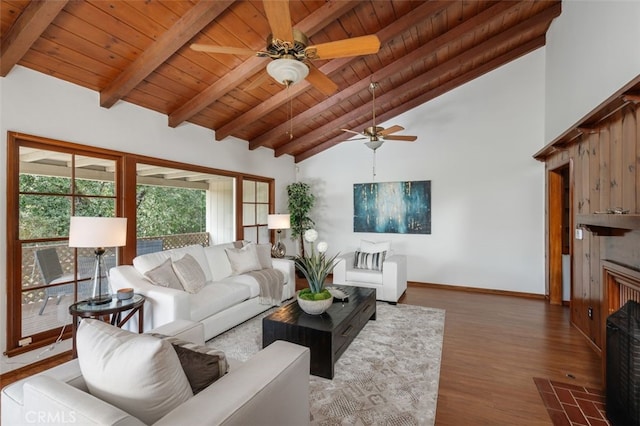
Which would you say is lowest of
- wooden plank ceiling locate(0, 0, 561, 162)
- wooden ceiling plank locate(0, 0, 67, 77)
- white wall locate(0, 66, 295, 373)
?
white wall locate(0, 66, 295, 373)

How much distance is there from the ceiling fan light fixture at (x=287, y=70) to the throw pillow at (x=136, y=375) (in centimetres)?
183

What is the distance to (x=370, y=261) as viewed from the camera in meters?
4.65

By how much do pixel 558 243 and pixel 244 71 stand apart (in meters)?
4.98

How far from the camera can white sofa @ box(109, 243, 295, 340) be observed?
2.70 m

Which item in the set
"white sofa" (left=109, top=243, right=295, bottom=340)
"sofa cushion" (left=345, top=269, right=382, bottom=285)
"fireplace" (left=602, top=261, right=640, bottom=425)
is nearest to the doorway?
"fireplace" (left=602, top=261, right=640, bottom=425)

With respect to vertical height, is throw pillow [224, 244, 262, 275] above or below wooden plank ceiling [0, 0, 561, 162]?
below

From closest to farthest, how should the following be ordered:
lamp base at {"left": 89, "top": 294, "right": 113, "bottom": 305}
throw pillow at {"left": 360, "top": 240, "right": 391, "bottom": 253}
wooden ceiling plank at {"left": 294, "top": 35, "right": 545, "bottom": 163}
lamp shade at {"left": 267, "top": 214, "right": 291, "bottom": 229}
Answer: lamp base at {"left": 89, "top": 294, "right": 113, "bottom": 305}
wooden ceiling plank at {"left": 294, "top": 35, "right": 545, "bottom": 163}
throw pillow at {"left": 360, "top": 240, "right": 391, "bottom": 253}
lamp shade at {"left": 267, "top": 214, "right": 291, "bottom": 229}

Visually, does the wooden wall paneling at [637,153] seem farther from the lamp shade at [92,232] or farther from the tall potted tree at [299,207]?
the tall potted tree at [299,207]

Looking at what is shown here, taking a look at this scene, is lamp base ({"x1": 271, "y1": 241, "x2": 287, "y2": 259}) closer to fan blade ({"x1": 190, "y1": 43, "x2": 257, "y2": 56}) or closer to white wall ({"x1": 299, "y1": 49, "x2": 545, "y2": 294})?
white wall ({"x1": 299, "y1": 49, "x2": 545, "y2": 294})

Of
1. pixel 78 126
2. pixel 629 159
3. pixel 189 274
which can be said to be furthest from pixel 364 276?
pixel 78 126

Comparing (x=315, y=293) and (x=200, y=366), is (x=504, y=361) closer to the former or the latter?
(x=315, y=293)

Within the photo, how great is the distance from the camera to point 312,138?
5.55 metres

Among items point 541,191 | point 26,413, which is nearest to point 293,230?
point 541,191

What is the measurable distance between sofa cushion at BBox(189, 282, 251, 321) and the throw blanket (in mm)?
238
